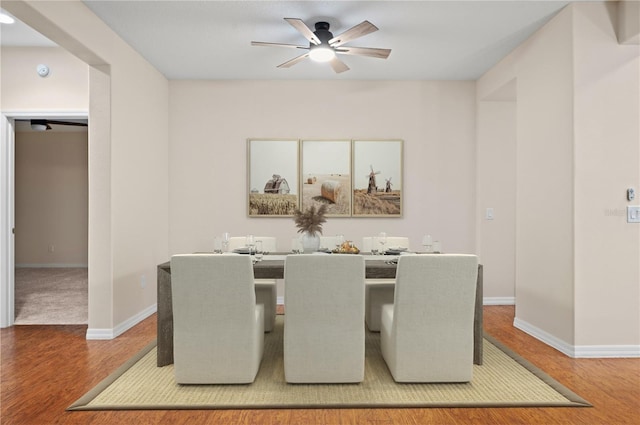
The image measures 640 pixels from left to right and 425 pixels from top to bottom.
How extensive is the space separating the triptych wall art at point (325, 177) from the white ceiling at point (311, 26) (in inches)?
33.4

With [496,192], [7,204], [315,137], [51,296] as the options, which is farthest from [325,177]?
[51,296]

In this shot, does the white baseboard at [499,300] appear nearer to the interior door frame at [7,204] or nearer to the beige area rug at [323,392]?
the beige area rug at [323,392]

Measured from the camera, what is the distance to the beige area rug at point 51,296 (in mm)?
4191

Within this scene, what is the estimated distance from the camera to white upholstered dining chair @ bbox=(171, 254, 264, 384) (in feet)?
7.92

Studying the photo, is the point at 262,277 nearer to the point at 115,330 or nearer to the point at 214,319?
the point at 214,319

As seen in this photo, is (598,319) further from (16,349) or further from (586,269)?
(16,349)

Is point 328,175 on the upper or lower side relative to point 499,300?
upper

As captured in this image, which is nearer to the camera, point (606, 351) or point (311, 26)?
point (606, 351)

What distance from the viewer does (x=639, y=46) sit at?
3.12 meters

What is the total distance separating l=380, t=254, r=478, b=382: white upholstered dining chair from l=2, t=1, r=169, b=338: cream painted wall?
2601 mm

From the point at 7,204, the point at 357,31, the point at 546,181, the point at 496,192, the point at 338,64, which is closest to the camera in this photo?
the point at 357,31

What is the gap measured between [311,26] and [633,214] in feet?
9.83

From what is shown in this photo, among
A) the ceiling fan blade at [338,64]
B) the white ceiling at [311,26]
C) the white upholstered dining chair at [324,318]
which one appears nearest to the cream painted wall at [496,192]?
the white ceiling at [311,26]

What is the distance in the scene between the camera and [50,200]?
8.00 metres
